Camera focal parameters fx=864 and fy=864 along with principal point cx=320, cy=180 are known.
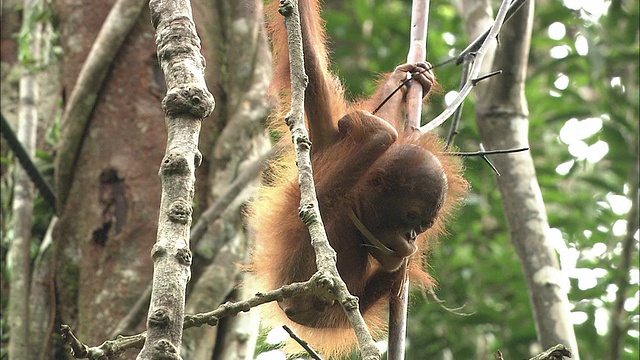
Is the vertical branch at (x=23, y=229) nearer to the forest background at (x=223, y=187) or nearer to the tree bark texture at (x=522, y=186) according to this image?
the forest background at (x=223, y=187)

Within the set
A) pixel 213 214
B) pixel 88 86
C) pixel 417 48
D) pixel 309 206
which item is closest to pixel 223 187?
pixel 213 214

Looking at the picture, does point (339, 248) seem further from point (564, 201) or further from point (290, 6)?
point (564, 201)

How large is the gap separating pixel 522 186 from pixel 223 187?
1333mm

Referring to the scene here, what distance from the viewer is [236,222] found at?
151 inches

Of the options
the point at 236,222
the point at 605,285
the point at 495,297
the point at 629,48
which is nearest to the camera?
the point at 236,222

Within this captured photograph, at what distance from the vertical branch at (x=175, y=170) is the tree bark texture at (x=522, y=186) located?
198cm

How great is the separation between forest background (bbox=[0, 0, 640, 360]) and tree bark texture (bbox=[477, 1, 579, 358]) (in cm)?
26

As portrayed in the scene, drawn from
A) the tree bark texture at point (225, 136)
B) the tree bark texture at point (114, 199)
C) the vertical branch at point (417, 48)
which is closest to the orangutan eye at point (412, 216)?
the vertical branch at point (417, 48)

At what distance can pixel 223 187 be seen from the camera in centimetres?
393

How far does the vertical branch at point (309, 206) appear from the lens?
1.31 m

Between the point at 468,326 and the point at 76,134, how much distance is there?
103 inches

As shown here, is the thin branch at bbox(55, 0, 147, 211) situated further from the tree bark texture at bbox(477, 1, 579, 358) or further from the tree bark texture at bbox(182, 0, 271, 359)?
the tree bark texture at bbox(477, 1, 579, 358)

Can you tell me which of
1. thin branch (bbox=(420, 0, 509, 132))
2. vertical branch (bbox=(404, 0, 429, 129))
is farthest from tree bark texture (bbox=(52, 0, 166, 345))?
thin branch (bbox=(420, 0, 509, 132))

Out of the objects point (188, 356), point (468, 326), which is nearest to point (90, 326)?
point (188, 356)
